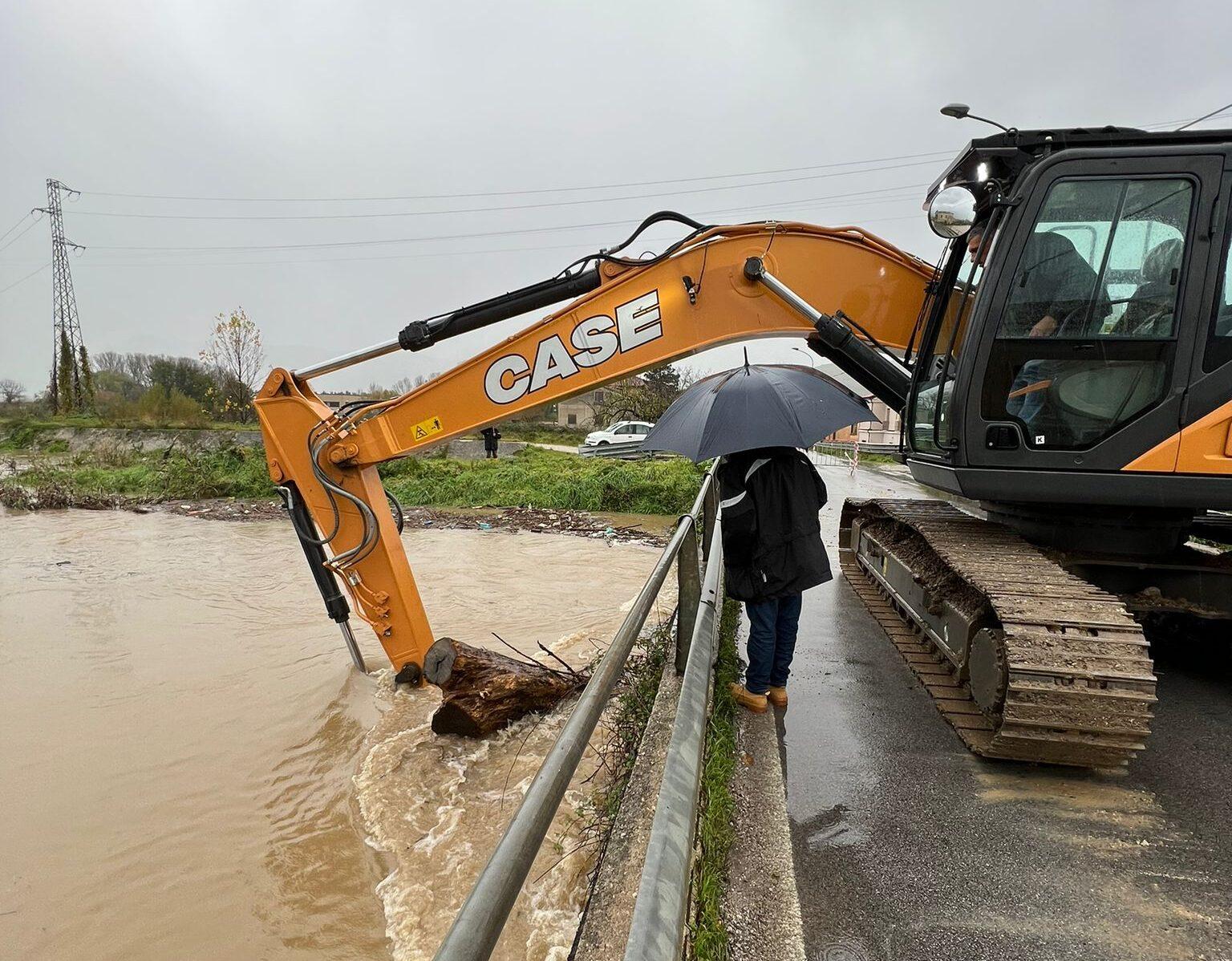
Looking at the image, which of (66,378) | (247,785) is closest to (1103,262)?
(247,785)

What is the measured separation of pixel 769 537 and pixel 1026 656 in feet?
4.08

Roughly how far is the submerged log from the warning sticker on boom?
52.4 inches

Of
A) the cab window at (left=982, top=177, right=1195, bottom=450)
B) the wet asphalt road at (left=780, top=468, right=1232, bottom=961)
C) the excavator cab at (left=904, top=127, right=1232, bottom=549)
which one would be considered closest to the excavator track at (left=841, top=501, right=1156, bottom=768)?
the wet asphalt road at (left=780, top=468, right=1232, bottom=961)

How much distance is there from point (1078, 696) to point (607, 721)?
2.36m

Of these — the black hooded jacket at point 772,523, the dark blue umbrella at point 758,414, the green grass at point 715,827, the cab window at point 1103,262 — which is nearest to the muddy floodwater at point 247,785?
the green grass at point 715,827

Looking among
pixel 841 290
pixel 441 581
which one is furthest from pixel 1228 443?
pixel 441 581

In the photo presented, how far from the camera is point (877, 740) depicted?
3588mm

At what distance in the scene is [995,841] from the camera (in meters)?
2.73

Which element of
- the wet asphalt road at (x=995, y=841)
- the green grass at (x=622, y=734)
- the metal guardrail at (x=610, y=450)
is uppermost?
the metal guardrail at (x=610, y=450)

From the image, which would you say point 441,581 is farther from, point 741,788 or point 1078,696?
point 1078,696

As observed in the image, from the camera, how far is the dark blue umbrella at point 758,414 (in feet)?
10.8

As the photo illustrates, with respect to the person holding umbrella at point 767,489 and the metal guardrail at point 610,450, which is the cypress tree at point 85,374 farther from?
the person holding umbrella at point 767,489

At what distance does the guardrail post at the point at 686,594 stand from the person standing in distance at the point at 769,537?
→ 0.18 m

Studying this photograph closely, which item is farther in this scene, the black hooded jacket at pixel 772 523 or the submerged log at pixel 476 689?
the submerged log at pixel 476 689
